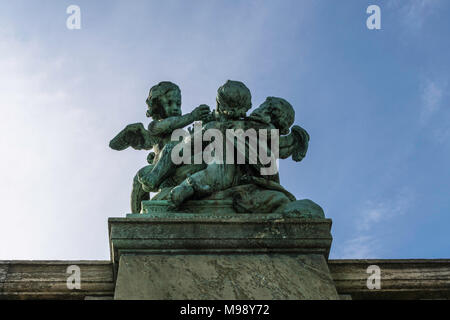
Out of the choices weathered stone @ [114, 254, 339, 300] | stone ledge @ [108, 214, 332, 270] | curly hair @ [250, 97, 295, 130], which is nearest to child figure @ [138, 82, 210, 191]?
curly hair @ [250, 97, 295, 130]

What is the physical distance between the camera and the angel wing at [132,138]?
24.6 feet

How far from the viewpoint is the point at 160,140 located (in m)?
7.32

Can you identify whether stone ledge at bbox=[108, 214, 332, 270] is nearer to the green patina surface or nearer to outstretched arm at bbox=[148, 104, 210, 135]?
the green patina surface

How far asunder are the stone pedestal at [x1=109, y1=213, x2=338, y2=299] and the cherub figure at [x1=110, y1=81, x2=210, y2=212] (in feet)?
3.16

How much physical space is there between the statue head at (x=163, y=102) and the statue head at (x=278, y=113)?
895mm

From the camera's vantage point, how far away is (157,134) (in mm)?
7305

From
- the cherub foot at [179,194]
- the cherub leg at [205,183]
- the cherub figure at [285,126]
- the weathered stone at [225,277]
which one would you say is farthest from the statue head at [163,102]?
the weathered stone at [225,277]

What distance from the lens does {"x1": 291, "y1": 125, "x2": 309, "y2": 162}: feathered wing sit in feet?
24.2

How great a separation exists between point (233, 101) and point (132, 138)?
123 cm

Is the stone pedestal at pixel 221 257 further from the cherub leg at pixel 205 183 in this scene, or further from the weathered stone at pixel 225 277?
the cherub leg at pixel 205 183
